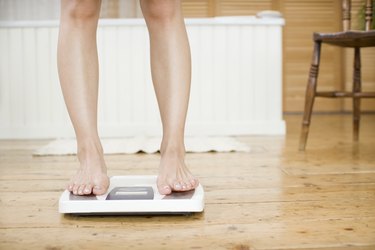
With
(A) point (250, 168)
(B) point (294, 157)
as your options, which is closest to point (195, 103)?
(B) point (294, 157)

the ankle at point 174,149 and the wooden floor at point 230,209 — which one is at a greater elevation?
the ankle at point 174,149

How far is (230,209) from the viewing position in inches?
39.7

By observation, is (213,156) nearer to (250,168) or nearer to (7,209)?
(250,168)

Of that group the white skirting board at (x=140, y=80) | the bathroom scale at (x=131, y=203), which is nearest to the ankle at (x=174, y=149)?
the bathroom scale at (x=131, y=203)

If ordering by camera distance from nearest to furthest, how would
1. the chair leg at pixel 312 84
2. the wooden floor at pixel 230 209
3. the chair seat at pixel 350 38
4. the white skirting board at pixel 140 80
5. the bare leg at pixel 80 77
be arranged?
the wooden floor at pixel 230 209 < the bare leg at pixel 80 77 < the chair seat at pixel 350 38 < the chair leg at pixel 312 84 < the white skirting board at pixel 140 80

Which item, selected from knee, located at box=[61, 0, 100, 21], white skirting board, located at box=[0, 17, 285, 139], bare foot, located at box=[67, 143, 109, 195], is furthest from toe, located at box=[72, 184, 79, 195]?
white skirting board, located at box=[0, 17, 285, 139]

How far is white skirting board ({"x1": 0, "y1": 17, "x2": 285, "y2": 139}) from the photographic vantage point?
2.65m

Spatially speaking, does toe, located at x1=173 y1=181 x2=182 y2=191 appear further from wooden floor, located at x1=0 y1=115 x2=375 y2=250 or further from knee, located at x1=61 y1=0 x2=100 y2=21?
knee, located at x1=61 y1=0 x2=100 y2=21

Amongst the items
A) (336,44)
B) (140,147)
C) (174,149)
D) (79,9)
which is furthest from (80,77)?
(336,44)

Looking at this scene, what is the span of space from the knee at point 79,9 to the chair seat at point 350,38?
105 cm

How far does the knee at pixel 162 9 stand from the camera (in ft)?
3.51

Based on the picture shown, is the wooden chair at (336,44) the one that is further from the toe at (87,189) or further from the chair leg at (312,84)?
the toe at (87,189)

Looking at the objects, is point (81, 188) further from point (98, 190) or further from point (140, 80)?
point (140, 80)

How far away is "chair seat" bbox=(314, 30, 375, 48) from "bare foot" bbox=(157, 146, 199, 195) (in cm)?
100
